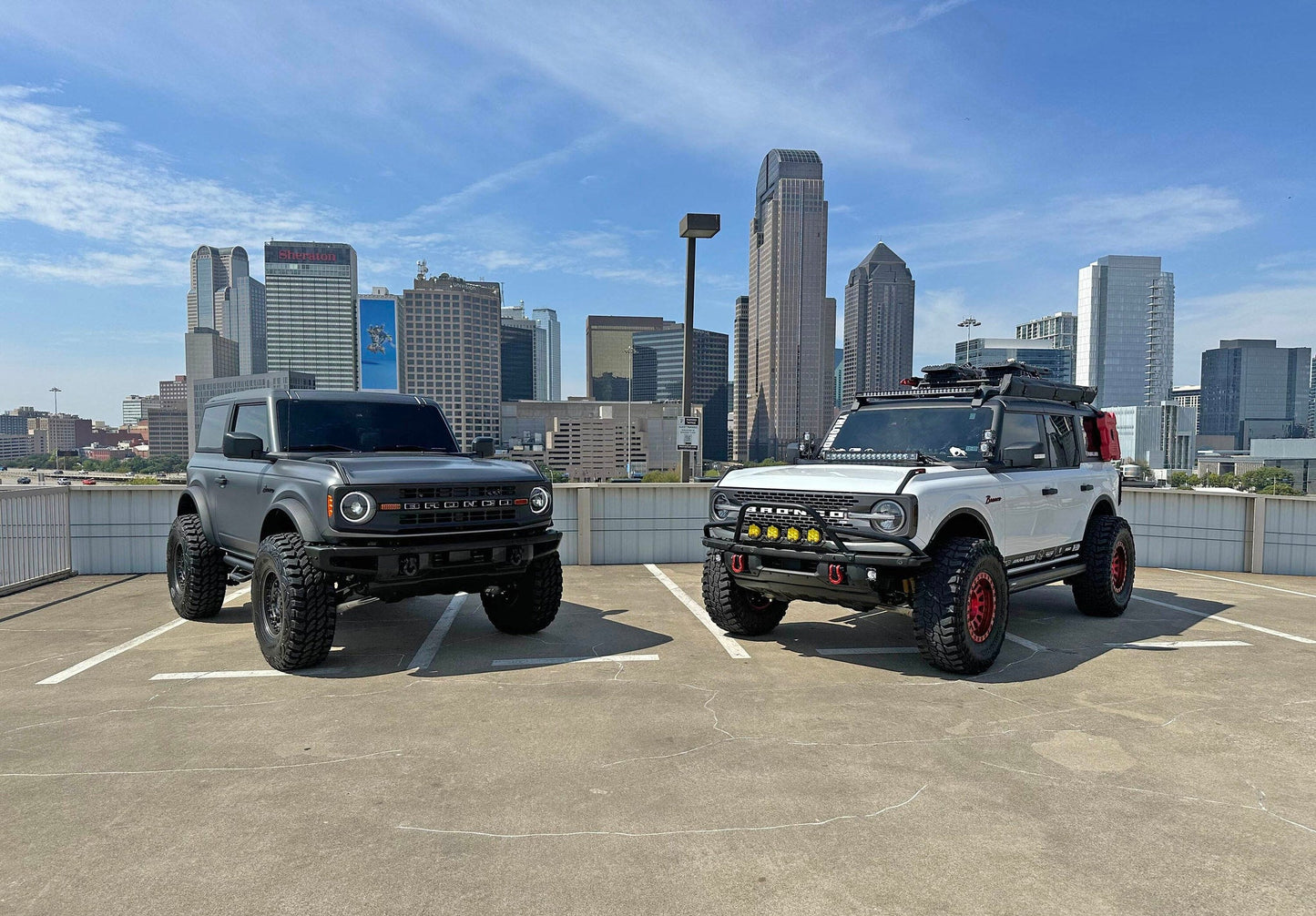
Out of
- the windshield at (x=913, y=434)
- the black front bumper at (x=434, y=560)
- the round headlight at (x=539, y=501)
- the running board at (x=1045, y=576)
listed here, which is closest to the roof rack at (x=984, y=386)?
the windshield at (x=913, y=434)

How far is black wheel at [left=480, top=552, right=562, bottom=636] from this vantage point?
6492mm

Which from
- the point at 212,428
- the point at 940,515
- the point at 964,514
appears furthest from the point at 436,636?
the point at 964,514

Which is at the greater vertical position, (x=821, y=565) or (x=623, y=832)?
(x=821, y=565)

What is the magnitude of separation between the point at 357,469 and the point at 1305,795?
18.5ft

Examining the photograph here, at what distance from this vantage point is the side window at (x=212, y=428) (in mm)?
7355

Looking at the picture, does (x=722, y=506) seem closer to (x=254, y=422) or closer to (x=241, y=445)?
(x=241, y=445)

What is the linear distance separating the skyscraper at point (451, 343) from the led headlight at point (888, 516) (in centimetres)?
12762

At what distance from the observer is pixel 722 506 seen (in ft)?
20.5

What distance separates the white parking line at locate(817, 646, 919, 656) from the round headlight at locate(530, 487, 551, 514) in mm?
2502

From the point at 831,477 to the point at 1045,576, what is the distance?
240cm

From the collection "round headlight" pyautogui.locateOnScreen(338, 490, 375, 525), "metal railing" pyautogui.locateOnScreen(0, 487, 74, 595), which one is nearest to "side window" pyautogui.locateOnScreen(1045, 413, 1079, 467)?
"round headlight" pyautogui.locateOnScreen(338, 490, 375, 525)

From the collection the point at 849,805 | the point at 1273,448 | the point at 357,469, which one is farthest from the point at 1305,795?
the point at 1273,448

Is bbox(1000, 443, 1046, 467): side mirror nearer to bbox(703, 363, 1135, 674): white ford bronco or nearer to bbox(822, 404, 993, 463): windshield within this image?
bbox(703, 363, 1135, 674): white ford bronco

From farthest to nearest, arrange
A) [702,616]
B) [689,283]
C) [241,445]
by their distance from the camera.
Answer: [689,283] → [702,616] → [241,445]
